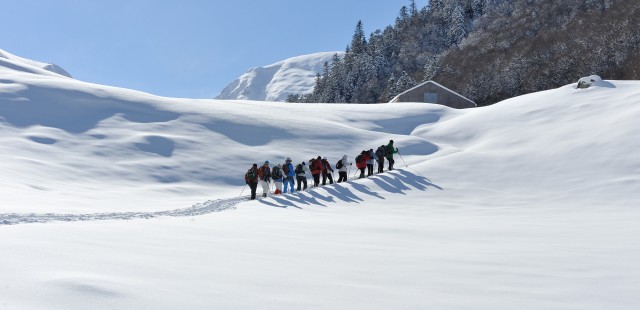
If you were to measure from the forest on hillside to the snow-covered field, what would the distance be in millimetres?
64973

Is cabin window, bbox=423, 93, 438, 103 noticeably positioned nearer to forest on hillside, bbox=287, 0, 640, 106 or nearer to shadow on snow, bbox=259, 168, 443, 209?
shadow on snow, bbox=259, 168, 443, 209

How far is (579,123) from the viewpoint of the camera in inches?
1022

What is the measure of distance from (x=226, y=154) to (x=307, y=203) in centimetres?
1135

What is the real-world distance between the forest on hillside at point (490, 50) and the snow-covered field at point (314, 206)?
6497 centimetres

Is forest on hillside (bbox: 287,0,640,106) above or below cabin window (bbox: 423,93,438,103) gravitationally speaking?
above

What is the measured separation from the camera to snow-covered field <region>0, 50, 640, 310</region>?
4410 millimetres

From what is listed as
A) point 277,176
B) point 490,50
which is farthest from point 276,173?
point 490,50

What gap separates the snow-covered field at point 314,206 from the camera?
4.41 meters

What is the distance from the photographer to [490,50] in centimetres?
11569

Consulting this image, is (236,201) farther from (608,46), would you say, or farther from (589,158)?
(608,46)

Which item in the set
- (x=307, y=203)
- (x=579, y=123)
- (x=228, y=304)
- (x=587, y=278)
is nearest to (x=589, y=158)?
(x=579, y=123)

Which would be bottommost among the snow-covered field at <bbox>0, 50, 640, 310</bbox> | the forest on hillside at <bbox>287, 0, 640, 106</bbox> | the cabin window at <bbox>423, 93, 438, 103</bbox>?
the snow-covered field at <bbox>0, 50, 640, 310</bbox>

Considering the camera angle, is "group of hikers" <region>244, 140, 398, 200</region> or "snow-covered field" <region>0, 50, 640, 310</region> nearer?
"snow-covered field" <region>0, 50, 640, 310</region>

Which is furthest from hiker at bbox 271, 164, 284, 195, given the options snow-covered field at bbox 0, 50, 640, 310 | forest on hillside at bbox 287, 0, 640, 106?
forest on hillside at bbox 287, 0, 640, 106
